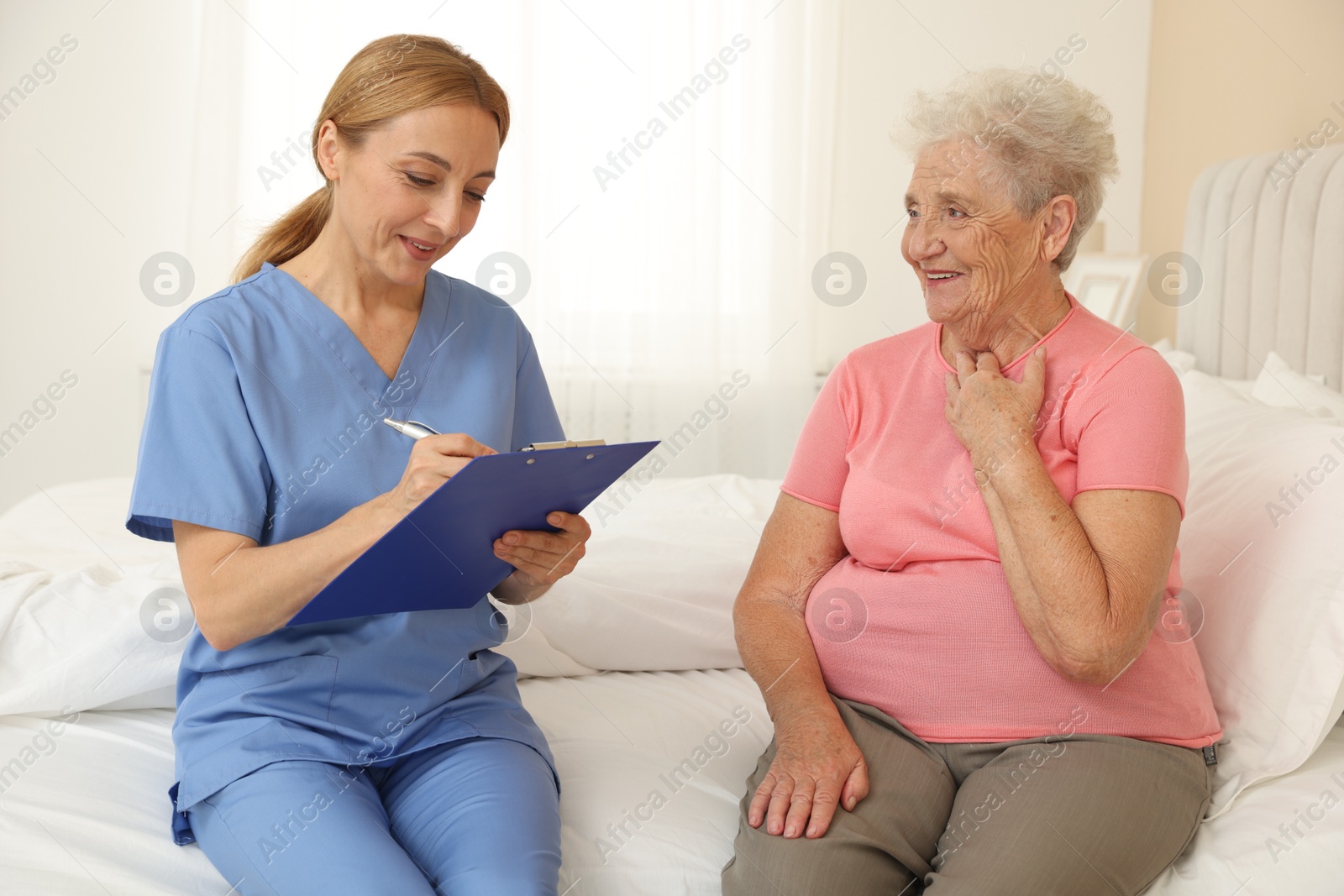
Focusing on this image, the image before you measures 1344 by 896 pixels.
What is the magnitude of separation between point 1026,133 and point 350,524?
904 millimetres

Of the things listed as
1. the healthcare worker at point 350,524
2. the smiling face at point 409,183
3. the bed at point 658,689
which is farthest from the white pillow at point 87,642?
the smiling face at point 409,183

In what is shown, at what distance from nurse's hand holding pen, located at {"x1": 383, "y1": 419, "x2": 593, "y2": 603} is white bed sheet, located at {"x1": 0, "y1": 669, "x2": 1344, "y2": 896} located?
234 mm

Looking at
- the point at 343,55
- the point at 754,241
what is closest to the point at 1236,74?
the point at 754,241

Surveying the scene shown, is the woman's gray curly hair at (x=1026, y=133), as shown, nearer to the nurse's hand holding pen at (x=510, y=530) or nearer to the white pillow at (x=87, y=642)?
the nurse's hand holding pen at (x=510, y=530)

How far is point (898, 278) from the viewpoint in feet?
12.3

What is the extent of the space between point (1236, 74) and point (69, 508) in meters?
3.08

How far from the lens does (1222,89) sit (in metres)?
3.07

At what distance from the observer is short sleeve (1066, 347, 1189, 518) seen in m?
1.17

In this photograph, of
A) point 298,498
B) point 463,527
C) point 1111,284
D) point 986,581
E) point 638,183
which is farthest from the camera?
point 638,183

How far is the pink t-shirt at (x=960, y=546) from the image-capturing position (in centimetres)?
119

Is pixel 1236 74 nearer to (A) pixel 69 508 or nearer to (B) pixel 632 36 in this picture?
(B) pixel 632 36

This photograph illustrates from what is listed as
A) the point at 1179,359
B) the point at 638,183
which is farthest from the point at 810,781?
the point at 638,183

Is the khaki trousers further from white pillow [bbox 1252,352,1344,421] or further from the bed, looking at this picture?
white pillow [bbox 1252,352,1344,421]

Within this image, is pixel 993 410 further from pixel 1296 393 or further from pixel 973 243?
pixel 1296 393
